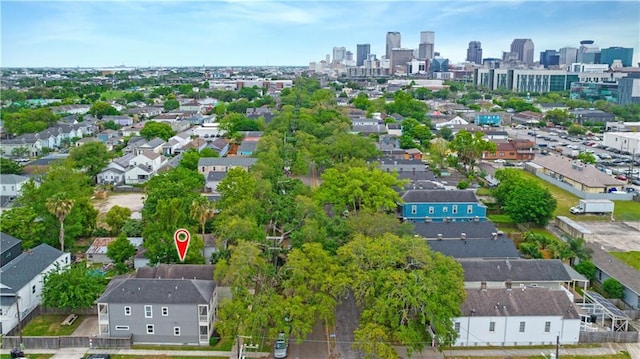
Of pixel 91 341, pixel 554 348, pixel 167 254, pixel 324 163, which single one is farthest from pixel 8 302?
pixel 324 163

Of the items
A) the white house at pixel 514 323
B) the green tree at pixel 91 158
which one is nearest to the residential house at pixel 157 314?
the white house at pixel 514 323

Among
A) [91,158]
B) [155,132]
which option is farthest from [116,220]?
[155,132]

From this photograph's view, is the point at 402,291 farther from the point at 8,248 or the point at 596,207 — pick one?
the point at 596,207

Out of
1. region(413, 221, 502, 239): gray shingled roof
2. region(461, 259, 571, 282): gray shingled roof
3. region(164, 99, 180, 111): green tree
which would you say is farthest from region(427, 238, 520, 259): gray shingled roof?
region(164, 99, 180, 111): green tree

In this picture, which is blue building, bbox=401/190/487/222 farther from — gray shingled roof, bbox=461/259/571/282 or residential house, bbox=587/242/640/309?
gray shingled roof, bbox=461/259/571/282

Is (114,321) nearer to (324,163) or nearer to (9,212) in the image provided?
(9,212)

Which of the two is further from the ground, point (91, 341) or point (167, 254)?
point (167, 254)

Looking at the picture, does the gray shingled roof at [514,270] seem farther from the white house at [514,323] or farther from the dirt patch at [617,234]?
the dirt patch at [617,234]
